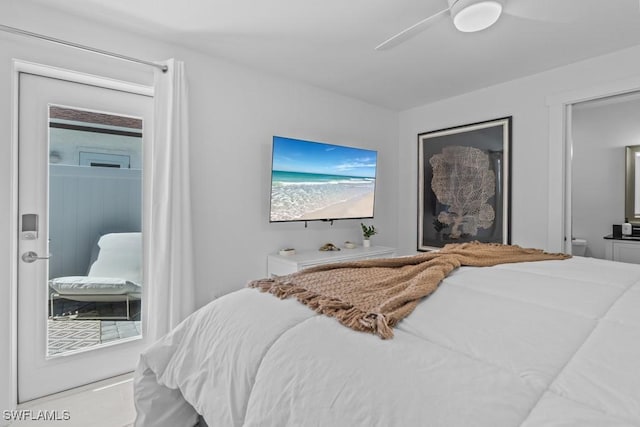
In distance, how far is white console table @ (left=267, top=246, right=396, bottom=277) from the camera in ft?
8.99

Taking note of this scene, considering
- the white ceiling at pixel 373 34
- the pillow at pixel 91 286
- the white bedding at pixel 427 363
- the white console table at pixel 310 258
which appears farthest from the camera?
the white console table at pixel 310 258

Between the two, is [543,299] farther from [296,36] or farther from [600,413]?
[296,36]

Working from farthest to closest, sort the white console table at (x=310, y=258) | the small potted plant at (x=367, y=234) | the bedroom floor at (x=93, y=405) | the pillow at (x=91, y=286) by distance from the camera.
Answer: the small potted plant at (x=367, y=234) → the white console table at (x=310, y=258) → the pillow at (x=91, y=286) → the bedroom floor at (x=93, y=405)

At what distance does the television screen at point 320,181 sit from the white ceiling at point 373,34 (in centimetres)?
69

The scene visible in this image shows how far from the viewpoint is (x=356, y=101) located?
146 inches

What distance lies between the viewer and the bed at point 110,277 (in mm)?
2256

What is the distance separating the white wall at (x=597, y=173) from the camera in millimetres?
2883

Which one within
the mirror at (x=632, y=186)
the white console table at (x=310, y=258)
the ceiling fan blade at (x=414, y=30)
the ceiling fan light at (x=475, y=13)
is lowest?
the white console table at (x=310, y=258)

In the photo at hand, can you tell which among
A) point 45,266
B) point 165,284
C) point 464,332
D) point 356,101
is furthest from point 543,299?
point 356,101

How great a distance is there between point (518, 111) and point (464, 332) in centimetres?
293

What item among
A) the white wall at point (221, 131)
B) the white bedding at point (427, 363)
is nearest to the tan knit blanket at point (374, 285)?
the white bedding at point (427, 363)

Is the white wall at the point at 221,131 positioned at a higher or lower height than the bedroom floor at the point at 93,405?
higher

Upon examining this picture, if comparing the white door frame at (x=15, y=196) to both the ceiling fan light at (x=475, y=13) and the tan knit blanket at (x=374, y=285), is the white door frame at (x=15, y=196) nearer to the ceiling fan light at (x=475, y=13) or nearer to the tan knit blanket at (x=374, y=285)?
the tan knit blanket at (x=374, y=285)

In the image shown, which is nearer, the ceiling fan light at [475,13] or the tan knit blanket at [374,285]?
the tan knit blanket at [374,285]
